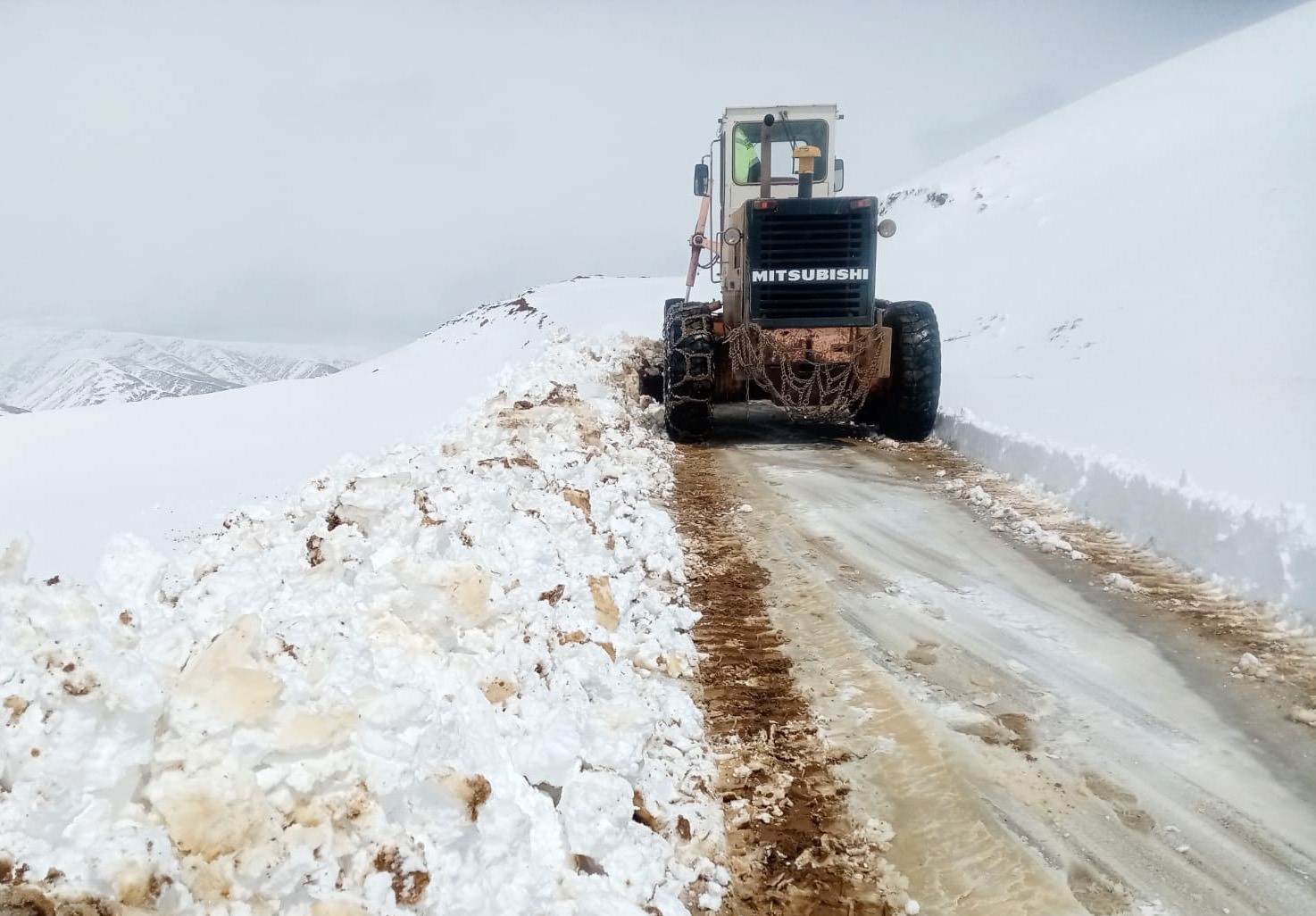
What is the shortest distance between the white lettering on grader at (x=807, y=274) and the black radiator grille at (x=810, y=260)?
0.01 m

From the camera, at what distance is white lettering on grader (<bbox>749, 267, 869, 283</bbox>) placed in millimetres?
8406

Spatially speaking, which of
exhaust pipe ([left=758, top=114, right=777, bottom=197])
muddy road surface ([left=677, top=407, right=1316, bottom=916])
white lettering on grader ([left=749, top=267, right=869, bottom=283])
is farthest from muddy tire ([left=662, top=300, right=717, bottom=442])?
muddy road surface ([left=677, top=407, right=1316, bottom=916])

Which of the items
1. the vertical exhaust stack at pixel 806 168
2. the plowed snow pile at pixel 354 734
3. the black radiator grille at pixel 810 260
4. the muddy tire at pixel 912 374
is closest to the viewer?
the plowed snow pile at pixel 354 734

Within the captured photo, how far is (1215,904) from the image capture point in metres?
2.38

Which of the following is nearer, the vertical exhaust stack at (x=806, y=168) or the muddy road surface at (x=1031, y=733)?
the muddy road surface at (x=1031, y=733)

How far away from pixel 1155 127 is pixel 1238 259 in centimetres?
1670

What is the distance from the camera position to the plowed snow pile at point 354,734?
1901 millimetres

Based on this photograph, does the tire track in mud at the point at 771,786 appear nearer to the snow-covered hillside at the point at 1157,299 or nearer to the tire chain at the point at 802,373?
the snow-covered hillside at the point at 1157,299

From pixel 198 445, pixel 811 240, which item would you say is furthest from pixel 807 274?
pixel 198 445

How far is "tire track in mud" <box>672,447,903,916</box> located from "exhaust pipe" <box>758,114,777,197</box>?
19.3ft

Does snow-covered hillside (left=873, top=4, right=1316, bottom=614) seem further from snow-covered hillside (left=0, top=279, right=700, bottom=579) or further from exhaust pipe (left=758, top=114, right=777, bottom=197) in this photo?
snow-covered hillside (left=0, top=279, right=700, bottom=579)

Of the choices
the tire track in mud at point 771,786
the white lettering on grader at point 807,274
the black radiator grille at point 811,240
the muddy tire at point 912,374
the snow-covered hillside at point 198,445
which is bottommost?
the tire track in mud at point 771,786

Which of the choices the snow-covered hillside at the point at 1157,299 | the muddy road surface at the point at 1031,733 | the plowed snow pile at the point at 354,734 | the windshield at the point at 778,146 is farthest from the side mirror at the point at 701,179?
the plowed snow pile at the point at 354,734

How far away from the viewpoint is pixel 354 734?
88.7 inches
